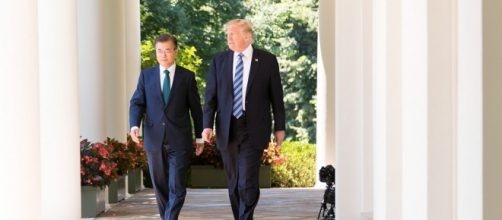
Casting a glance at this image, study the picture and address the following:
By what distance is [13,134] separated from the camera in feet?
19.9

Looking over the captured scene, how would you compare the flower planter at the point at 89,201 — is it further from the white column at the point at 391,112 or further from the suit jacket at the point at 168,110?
the white column at the point at 391,112

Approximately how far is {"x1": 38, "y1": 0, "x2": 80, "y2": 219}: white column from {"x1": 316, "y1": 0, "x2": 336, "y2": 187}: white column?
7.79 meters

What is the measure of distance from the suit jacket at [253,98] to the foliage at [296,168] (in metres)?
12.6

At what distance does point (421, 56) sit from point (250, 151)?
3.95 m

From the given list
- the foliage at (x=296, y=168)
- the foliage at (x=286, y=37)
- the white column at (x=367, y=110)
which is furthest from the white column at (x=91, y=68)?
the foliage at (x=286, y=37)

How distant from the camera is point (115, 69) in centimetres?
1641

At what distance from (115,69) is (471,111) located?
1202 centimetres

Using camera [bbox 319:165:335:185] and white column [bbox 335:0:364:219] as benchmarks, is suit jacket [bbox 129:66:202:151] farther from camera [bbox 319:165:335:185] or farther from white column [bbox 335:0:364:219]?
camera [bbox 319:165:335:185]

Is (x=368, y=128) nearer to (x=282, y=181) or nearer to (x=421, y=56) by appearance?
(x=421, y=56)

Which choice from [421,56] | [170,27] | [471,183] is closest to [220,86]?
[421,56]

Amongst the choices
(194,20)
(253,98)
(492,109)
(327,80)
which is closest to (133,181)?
(327,80)

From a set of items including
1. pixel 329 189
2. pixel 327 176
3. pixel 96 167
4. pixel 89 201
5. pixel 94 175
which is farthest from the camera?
pixel 96 167

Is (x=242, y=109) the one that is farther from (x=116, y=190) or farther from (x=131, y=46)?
(x=131, y=46)

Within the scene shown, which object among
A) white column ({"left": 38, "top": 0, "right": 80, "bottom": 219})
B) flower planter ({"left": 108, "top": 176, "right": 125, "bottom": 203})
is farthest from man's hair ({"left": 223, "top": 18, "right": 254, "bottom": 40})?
flower planter ({"left": 108, "top": 176, "right": 125, "bottom": 203})
